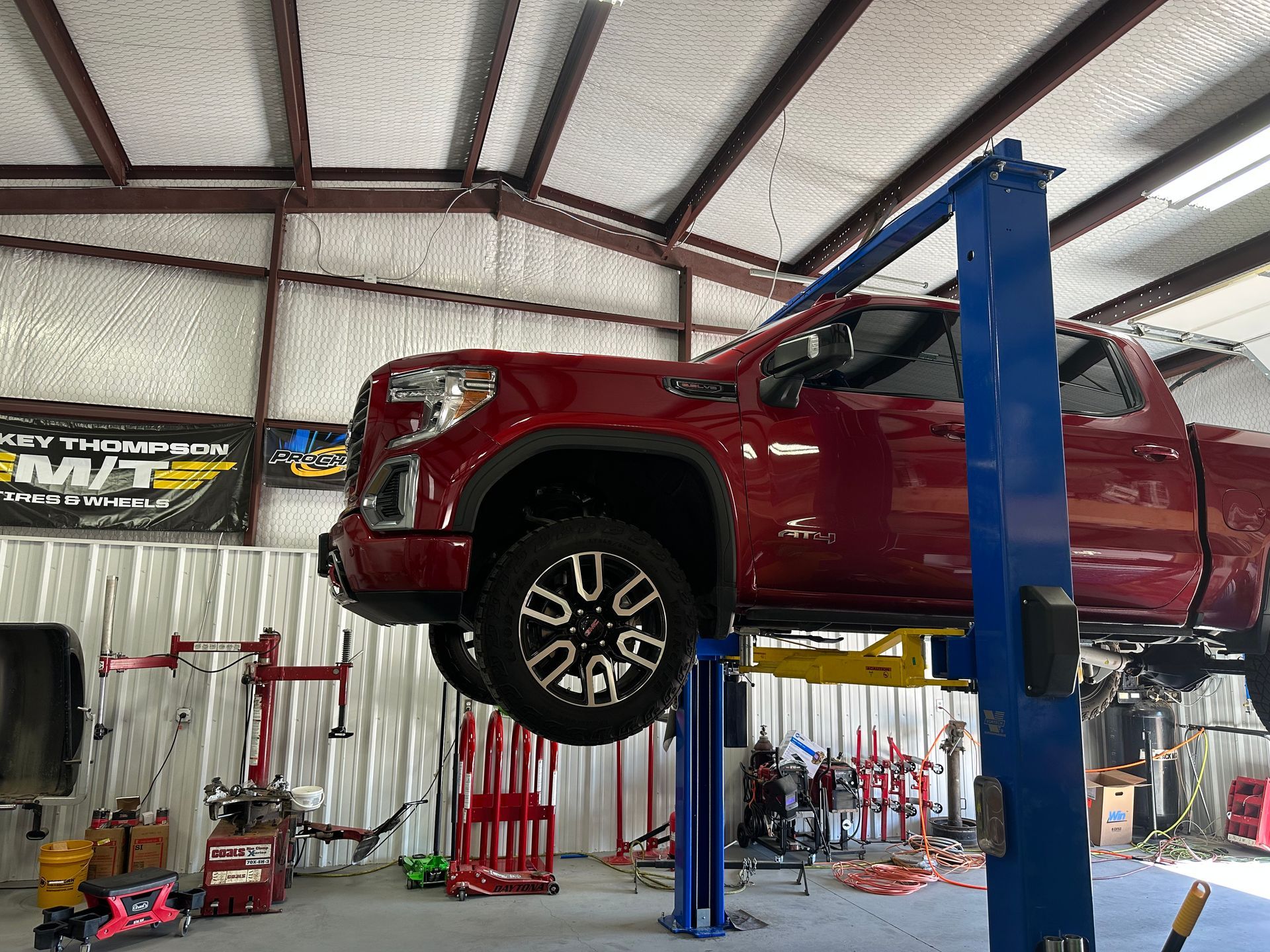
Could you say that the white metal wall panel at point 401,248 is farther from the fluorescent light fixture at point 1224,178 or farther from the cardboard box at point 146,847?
the fluorescent light fixture at point 1224,178

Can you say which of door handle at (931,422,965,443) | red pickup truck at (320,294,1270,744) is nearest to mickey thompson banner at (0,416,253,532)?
red pickup truck at (320,294,1270,744)

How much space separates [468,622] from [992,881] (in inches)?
67.0

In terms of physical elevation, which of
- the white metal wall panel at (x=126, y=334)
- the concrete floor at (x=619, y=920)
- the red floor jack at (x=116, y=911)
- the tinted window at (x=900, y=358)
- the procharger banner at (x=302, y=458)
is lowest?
the concrete floor at (x=619, y=920)

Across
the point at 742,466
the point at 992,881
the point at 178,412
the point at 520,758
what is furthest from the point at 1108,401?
the point at 178,412

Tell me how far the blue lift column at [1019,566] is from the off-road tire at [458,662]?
1.89 meters

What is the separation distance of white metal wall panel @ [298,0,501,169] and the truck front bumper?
5.05 metres

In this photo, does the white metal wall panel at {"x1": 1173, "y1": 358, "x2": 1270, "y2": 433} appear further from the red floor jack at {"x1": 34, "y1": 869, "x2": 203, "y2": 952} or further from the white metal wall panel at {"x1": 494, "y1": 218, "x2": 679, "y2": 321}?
the red floor jack at {"x1": 34, "y1": 869, "x2": 203, "y2": 952}

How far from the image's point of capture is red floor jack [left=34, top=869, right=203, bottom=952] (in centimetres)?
475

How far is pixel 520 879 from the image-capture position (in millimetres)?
6355

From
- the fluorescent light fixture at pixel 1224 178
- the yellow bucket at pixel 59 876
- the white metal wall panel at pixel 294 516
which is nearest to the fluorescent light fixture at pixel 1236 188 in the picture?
the fluorescent light fixture at pixel 1224 178

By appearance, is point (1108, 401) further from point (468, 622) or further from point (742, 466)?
point (468, 622)

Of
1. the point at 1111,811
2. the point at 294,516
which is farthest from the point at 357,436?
the point at 1111,811

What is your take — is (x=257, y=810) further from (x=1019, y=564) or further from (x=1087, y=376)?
(x=1087, y=376)

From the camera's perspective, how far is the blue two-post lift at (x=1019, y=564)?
2.29 meters
